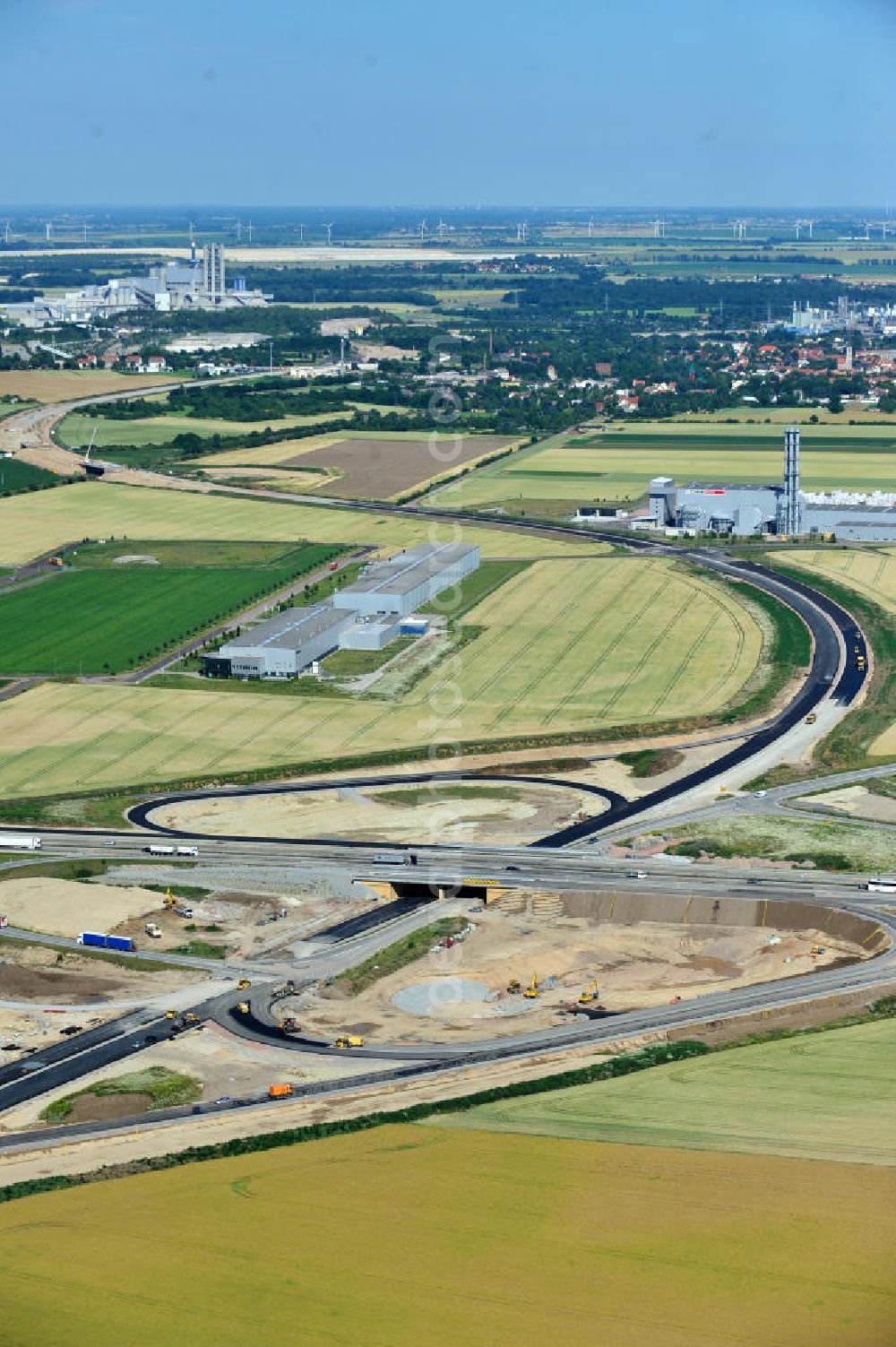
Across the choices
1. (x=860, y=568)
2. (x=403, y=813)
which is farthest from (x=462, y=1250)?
(x=860, y=568)

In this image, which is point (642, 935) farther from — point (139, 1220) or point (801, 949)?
point (139, 1220)

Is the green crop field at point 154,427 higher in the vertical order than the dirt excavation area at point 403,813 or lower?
higher

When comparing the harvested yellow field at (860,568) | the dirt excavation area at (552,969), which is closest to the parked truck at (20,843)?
the dirt excavation area at (552,969)

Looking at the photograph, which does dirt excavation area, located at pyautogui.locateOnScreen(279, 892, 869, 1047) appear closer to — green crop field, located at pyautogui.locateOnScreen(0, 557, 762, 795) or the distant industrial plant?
green crop field, located at pyautogui.locateOnScreen(0, 557, 762, 795)

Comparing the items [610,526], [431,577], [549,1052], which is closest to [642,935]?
[549,1052]

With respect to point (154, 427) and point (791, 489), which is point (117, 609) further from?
point (154, 427)

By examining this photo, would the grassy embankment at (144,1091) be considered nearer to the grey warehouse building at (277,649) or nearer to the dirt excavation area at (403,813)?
the dirt excavation area at (403,813)
